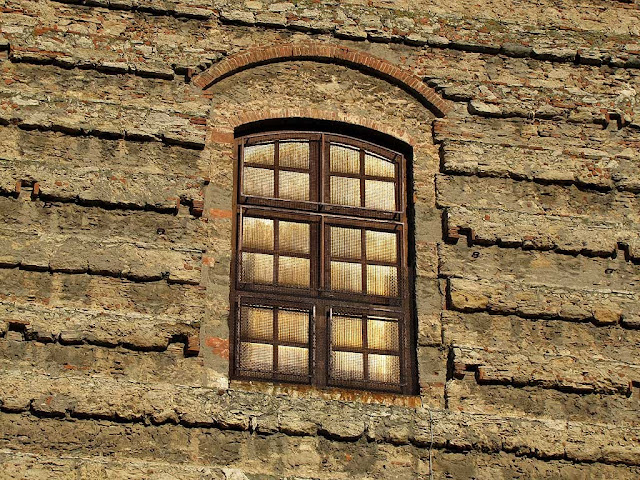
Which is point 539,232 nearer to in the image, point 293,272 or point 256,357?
point 293,272

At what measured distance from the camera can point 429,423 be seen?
405 inches

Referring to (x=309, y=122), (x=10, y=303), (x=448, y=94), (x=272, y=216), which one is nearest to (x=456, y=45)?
(x=448, y=94)

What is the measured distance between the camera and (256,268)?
10922 millimetres

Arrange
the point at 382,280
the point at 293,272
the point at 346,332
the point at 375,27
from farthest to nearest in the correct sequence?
the point at 375,27 < the point at 382,280 < the point at 293,272 < the point at 346,332

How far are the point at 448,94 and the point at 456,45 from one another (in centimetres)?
48

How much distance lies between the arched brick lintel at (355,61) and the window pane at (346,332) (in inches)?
74.0

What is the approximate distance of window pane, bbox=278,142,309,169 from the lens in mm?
11336

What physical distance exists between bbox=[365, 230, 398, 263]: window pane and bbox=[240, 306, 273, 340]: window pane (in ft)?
3.03

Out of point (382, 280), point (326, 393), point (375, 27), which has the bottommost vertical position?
point (326, 393)

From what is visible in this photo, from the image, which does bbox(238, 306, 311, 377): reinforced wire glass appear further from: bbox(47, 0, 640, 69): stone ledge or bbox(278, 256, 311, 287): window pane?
bbox(47, 0, 640, 69): stone ledge

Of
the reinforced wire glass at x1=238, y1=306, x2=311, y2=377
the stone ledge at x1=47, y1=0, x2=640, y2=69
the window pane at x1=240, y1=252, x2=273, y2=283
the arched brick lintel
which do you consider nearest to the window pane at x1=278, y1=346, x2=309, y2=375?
the reinforced wire glass at x1=238, y1=306, x2=311, y2=377

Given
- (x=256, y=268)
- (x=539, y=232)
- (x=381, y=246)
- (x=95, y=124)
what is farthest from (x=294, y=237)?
(x=539, y=232)

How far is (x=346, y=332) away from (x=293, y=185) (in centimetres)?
122

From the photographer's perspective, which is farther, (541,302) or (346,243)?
(346,243)
